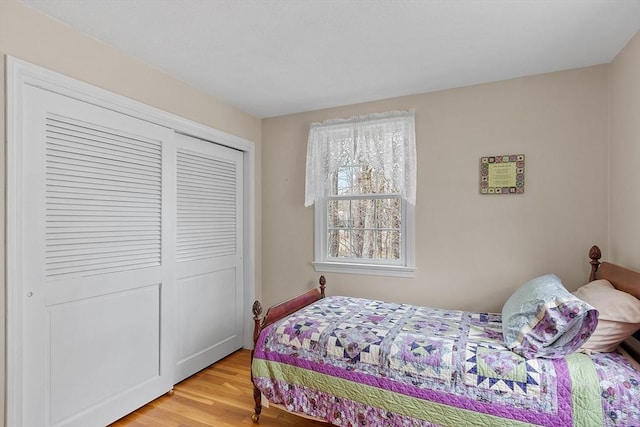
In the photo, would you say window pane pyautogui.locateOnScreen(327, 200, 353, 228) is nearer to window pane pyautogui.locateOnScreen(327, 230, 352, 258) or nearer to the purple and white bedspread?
window pane pyautogui.locateOnScreen(327, 230, 352, 258)

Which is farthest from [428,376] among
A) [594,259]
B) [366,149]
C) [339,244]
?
[366,149]

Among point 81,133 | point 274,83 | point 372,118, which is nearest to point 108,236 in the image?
point 81,133

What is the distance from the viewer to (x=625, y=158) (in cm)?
204

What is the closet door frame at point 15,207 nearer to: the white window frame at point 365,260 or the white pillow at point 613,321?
the white window frame at point 365,260

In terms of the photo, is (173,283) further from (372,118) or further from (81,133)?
(372,118)

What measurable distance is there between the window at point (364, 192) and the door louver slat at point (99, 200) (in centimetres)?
140

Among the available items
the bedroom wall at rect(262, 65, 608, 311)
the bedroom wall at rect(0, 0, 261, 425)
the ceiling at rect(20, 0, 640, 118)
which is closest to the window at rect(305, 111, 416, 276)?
the bedroom wall at rect(262, 65, 608, 311)

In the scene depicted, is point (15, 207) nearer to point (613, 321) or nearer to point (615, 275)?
point (613, 321)

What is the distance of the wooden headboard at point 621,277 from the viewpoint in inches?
65.2

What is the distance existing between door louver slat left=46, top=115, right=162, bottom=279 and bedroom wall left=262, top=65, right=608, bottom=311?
1714 mm

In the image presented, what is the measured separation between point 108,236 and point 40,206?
425 mm

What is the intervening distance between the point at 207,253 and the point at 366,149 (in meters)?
1.72

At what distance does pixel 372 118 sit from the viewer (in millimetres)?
2932

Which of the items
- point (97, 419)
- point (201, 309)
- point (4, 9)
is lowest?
point (97, 419)
